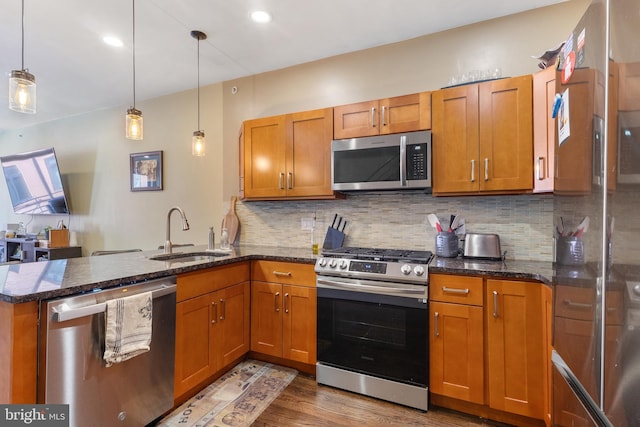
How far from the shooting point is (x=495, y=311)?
1864 mm

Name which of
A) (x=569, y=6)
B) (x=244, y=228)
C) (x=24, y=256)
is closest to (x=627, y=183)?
(x=569, y=6)

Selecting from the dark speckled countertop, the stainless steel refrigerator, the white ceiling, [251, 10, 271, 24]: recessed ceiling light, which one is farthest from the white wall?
the stainless steel refrigerator

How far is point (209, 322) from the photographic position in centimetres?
224

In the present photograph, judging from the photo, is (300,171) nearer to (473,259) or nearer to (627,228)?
(473,259)

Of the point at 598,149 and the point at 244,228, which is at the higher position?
the point at 598,149

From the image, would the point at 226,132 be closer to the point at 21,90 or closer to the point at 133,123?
the point at 133,123

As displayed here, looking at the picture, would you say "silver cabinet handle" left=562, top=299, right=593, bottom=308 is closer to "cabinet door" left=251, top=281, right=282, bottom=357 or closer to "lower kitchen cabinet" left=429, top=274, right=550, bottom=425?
"lower kitchen cabinet" left=429, top=274, right=550, bottom=425

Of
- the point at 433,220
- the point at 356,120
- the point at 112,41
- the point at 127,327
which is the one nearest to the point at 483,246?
the point at 433,220

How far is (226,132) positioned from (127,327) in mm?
2437

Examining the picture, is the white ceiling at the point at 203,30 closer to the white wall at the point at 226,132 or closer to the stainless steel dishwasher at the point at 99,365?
the white wall at the point at 226,132

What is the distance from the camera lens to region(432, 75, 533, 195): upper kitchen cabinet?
208 cm

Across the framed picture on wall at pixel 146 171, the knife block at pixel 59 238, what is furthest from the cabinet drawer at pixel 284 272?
the knife block at pixel 59 238

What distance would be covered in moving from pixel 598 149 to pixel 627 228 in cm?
28

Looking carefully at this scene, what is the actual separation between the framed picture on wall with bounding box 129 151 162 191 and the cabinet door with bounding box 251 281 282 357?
7.31ft
